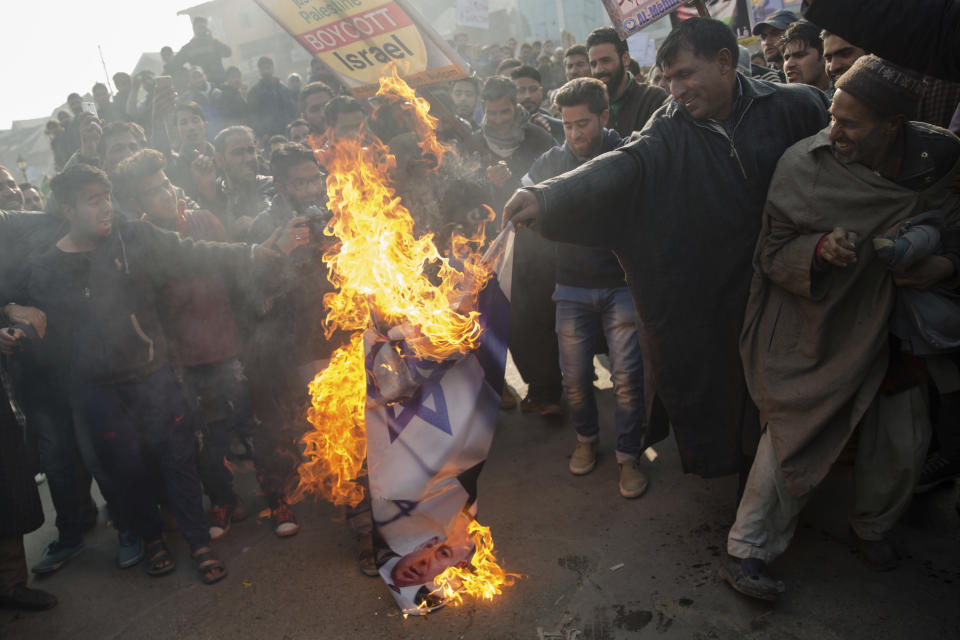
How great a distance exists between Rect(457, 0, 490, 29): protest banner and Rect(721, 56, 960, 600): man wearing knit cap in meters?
14.6

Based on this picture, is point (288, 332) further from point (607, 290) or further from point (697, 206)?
point (697, 206)

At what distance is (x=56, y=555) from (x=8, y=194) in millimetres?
2968

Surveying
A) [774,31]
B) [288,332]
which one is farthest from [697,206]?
[774,31]

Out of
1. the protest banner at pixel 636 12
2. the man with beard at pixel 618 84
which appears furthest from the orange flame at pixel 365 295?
the protest banner at pixel 636 12

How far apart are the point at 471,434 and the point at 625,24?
4.38m

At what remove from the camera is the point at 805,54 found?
4.57 m

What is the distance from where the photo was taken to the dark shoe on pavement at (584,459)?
440cm

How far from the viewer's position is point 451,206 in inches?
182

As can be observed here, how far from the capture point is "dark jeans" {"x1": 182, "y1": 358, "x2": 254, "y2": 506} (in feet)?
14.8

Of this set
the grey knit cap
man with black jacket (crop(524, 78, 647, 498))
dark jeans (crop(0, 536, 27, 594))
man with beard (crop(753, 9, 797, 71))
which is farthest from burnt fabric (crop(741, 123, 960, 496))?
dark jeans (crop(0, 536, 27, 594))

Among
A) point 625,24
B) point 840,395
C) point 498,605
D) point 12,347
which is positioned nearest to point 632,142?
point 840,395

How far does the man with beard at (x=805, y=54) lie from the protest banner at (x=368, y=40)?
94.3 inches

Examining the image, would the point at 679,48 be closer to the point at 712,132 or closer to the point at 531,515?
the point at 712,132

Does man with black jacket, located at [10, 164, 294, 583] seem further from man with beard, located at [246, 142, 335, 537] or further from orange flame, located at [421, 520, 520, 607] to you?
orange flame, located at [421, 520, 520, 607]
